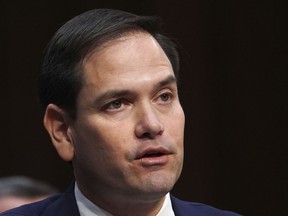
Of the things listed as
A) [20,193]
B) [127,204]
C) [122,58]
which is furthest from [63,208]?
[20,193]

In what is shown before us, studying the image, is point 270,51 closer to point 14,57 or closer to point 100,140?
point 14,57

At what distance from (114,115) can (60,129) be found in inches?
9.2

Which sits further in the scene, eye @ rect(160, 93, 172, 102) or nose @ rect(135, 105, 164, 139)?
eye @ rect(160, 93, 172, 102)

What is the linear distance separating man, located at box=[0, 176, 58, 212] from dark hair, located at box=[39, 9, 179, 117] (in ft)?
3.74

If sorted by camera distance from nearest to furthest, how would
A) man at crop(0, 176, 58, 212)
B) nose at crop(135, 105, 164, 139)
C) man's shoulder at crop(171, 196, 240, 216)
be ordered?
nose at crop(135, 105, 164, 139), man's shoulder at crop(171, 196, 240, 216), man at crop(0, 176, 58, 212)

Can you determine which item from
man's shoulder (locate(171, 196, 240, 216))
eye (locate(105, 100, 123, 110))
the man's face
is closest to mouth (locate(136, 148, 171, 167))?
the man's face

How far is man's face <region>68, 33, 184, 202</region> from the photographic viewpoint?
7.37 ft

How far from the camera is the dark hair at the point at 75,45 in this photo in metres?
2.38

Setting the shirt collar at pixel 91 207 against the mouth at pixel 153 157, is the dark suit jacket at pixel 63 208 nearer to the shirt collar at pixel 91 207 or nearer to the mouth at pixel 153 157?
the shirt collar at pixel 91 207

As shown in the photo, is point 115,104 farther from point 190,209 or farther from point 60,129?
point 190,209

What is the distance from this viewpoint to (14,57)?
4.69 m

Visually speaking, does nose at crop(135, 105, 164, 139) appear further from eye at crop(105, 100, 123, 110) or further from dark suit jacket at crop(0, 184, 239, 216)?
dark suit jacket at crop(0, 184, 239, 216)

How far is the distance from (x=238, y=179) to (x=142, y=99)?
224cm

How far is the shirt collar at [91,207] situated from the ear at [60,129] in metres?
0.10
